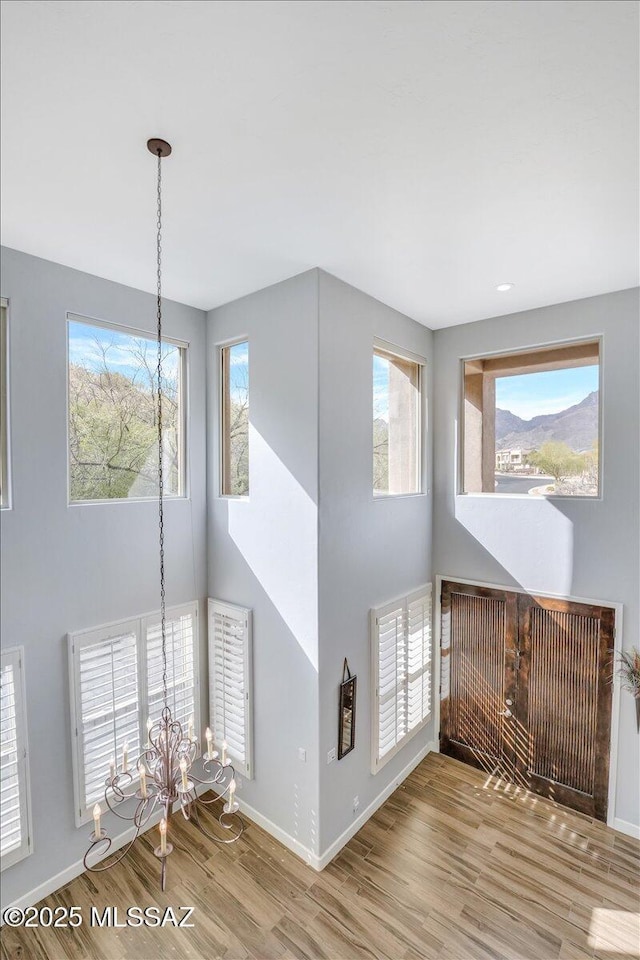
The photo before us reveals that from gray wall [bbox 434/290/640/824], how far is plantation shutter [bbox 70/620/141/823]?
3135mm

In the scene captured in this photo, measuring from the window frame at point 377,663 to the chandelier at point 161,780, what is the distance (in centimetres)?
130

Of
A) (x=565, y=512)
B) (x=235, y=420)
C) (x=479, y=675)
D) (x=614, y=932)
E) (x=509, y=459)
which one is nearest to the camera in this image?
(x=614, y=932)

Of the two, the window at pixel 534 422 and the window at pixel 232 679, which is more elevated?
the window at pixel 534 422

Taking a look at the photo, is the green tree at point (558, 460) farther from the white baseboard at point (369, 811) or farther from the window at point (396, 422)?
the white baseboard at point (369, 811)

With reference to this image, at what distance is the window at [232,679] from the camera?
3963 millimetres

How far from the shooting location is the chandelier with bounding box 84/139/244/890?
7.00ft

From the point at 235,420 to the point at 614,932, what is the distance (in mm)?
4592

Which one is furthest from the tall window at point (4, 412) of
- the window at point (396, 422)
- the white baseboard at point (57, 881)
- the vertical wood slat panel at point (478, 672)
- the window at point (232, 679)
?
the vertical wood slat panel at point (478, 672)

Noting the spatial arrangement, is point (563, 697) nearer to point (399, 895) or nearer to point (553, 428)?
point (399, 895)

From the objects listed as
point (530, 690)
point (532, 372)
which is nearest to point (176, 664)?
point (530, 690)

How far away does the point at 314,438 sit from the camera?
11.4ft

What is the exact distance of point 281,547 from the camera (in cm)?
374

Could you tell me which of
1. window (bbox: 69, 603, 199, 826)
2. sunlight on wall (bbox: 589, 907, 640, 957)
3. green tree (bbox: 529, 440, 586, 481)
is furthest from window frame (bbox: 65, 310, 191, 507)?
sunlight on wall (bbox: 589, 907, 640, 957)

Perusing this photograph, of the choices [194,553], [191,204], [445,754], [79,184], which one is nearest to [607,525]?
[445,754]
